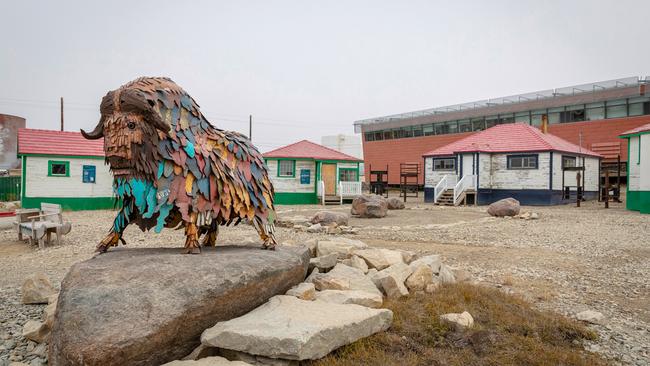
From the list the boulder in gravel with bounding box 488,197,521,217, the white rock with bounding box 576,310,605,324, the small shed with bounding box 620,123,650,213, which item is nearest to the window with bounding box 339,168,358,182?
the boulder in gravel with bounding box 488,197,521,217

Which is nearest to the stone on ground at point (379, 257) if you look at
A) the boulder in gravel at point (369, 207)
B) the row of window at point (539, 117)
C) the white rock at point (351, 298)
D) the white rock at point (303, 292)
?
the white rock at point (351, 298)

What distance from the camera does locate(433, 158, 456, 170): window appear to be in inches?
1045

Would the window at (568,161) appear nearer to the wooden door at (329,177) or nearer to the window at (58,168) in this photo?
the wooden door at (329,177)

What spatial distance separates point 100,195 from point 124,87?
1769 cm

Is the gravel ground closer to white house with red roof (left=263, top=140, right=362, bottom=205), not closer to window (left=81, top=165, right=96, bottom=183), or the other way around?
window (left=81, top=165, right=96, bottom=183)

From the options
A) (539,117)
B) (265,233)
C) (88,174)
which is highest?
(539,117)

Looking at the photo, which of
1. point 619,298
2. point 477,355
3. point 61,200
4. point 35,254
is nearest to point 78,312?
point 477,355

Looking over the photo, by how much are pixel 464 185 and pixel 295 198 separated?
9.93m

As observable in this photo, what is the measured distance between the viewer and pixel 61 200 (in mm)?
18141

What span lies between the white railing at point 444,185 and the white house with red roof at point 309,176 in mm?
4545

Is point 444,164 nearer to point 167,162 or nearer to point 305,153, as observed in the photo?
point 305,153

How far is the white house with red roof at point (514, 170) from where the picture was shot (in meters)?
23.0

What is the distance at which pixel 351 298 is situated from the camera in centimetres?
423

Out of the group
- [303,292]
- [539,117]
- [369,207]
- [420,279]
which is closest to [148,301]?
[303,292]
